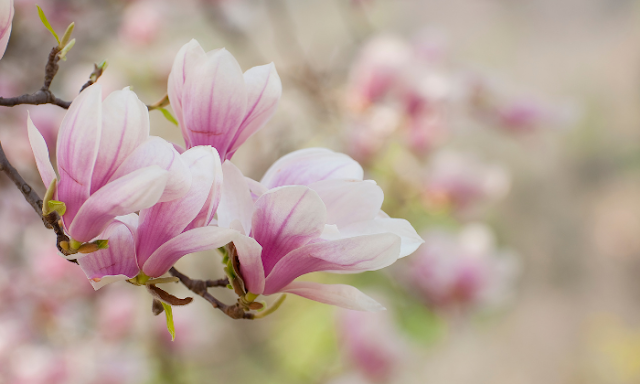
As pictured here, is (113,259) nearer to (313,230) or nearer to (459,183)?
(313,230)

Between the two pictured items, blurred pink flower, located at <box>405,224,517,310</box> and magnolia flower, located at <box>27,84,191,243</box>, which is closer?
magnolia flower, located at <box>27,84,191,243</box>

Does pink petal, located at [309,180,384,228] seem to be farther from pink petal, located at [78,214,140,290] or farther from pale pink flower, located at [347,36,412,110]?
pale pink flower, located at [347,36,412,110]

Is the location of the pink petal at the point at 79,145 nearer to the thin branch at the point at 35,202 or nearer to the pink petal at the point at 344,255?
the thin branch at the point at 35,202

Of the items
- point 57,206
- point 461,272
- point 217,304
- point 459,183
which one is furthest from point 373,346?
point 57,206

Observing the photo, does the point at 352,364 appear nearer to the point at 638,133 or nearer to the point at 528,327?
the point at 528,327

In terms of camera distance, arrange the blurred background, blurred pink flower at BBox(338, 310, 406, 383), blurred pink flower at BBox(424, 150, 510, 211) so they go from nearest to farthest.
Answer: the blurred background
blurred pink flower at BBox(338, 310, 406, 383)
blurred pink flower at BBox(424, 150, 510, 211)

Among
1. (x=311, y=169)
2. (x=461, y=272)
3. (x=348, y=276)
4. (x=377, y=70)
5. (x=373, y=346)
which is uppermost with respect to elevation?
(x=311, y=169)

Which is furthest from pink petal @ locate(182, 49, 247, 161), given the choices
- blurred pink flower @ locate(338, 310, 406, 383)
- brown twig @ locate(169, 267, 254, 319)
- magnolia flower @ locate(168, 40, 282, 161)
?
blurred pink flower @ locate(338, 310, 406, 383)
